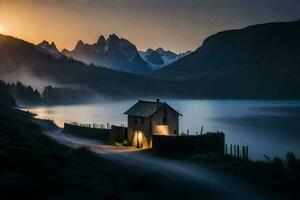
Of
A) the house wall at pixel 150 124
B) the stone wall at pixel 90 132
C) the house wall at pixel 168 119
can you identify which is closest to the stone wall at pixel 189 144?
the house wall at pixel 150 124

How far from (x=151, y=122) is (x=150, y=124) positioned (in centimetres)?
32

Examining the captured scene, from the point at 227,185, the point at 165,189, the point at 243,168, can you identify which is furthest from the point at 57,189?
the point at 243,168

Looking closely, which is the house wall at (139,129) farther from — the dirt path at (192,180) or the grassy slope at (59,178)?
the grassy slope at (59,178)

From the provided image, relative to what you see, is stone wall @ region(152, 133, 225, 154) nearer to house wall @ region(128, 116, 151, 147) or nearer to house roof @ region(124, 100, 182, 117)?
house wall @ region(128, 116, 151, 147)

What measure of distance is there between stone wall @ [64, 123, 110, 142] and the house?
35.5 ft

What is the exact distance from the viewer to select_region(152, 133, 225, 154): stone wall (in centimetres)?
5488

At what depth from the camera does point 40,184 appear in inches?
1194

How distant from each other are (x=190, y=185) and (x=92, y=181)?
Result: 7.55m

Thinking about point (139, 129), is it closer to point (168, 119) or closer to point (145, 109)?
point (145, 109)

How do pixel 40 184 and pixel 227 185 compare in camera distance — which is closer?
pixel 40 184

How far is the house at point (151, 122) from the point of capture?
67.0m

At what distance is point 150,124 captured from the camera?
219 ft

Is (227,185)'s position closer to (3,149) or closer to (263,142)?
(3,149)

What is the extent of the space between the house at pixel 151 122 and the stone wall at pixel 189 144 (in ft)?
29.3
